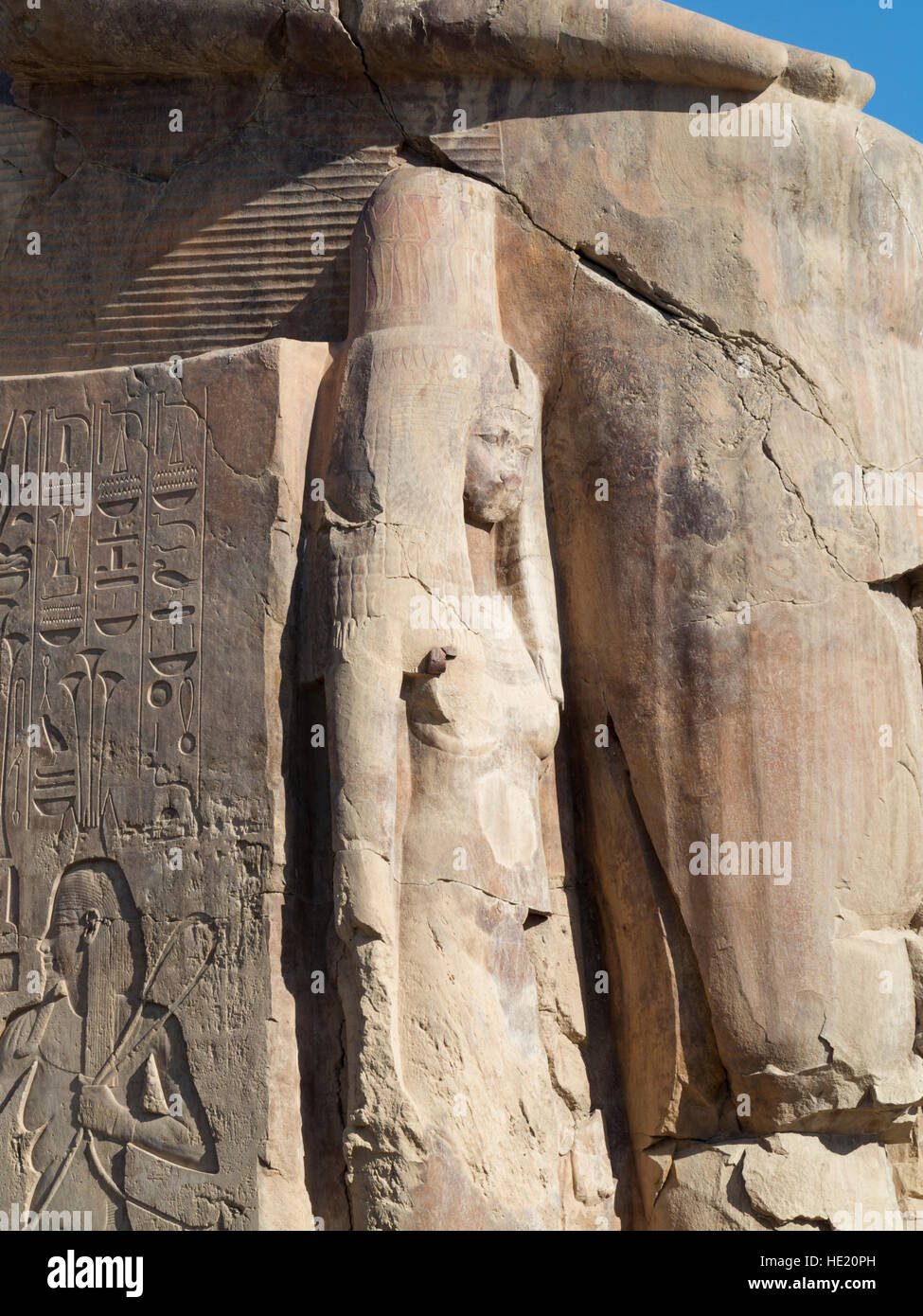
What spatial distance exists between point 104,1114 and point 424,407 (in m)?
2.22

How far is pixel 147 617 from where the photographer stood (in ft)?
19.9

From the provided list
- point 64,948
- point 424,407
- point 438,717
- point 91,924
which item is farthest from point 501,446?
point 64,948

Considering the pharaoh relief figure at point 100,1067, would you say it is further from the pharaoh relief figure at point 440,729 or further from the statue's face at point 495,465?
the statue's face at point 495,465

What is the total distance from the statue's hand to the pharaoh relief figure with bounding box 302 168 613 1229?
2.11 feet

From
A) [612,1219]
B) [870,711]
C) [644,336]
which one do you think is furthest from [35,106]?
[612,1219]

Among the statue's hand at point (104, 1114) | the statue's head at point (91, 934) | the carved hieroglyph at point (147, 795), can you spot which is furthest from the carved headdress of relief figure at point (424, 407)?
the statue's hand at point (104, 1114)

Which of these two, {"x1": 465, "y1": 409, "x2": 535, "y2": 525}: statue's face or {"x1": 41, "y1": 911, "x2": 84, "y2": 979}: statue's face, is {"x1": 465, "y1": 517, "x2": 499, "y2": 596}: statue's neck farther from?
{"x1": 41, "y1": 911, "x2": 84, "y2": 979}: statue's face

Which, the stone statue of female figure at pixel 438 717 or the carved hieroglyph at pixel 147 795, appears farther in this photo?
the carved hieroglyph at pixel 147 795

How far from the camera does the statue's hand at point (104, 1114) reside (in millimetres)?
5738

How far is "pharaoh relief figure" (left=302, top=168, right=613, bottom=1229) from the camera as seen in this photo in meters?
5.59

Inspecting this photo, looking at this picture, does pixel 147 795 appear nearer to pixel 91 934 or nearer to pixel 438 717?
pixel 91 934

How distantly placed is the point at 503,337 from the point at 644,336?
1.47 ft

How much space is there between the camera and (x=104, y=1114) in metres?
5.77
